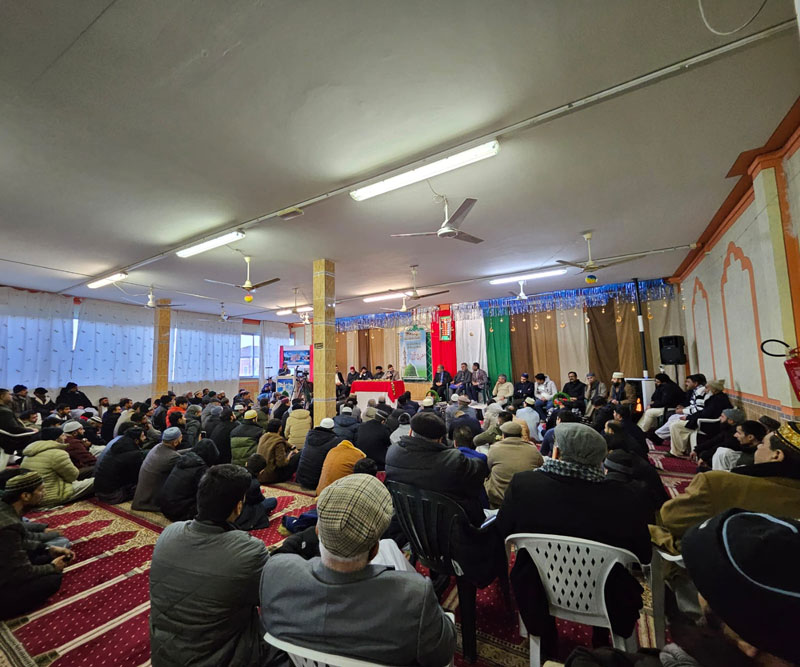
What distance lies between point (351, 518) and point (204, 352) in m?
12.6

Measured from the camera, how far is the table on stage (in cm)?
869

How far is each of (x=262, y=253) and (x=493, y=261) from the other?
4109 millimetres

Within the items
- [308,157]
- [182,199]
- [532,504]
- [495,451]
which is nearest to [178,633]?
[532,504]

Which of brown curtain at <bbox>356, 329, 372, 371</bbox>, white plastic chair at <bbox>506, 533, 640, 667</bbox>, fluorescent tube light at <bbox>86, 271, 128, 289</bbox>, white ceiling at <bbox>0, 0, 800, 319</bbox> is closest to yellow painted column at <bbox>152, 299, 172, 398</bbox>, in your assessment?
fluorescent tube light at <bbox>86, 271, 128, 289</bbox>

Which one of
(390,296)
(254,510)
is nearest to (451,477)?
(254,510)

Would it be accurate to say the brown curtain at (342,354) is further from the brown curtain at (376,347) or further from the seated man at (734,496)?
the seated man at (734,496)

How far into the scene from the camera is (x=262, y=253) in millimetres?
6094

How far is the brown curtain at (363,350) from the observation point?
43.9 feet

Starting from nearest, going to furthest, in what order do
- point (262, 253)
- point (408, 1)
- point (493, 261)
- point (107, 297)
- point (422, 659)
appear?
1. point (422, 659)
2. point (408, 1)
3. point (262, 253)
4. point (493, 261)
5. point (107, 297)

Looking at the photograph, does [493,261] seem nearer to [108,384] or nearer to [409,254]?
[409,254]

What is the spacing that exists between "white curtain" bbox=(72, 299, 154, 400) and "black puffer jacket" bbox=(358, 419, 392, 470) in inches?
360

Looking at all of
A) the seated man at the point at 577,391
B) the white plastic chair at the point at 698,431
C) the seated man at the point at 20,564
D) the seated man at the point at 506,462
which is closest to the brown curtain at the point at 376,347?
the seated man at the point at 577,391

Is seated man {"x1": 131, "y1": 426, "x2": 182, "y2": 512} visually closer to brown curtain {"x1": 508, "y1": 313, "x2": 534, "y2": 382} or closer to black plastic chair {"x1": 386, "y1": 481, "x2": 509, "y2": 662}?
black plastic chair {"x1": 386, "y1": 481, "x2": 509, "y2": 662}

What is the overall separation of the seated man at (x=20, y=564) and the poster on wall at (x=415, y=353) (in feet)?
31.8
